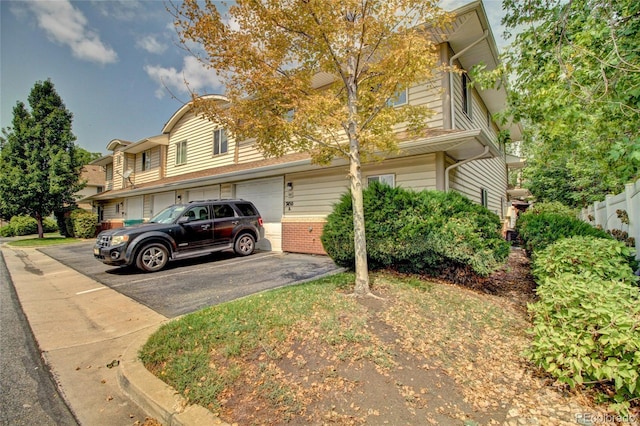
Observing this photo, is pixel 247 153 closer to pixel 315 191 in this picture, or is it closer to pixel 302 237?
pixel 315 191

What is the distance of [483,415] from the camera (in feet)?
7.11

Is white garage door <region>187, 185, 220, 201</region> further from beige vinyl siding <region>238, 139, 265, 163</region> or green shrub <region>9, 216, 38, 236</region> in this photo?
green shrub <region>9, 216, 38, 236</region>

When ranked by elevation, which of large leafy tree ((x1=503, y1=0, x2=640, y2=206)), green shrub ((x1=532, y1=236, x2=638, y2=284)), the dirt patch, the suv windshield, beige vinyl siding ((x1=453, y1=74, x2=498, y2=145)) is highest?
beige vinyl siding ((x1=453, y1=74, x2=498, y2=145))

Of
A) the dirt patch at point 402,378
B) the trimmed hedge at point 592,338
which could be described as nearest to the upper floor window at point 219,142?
the dirt patch at point 402,378

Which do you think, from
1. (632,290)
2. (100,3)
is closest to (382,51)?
(632,290)

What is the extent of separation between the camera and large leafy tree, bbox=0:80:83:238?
60.0ft

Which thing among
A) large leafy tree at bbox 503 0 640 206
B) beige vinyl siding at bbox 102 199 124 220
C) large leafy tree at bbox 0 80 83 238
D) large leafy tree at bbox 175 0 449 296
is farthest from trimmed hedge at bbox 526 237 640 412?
beige vinyl siding at bbox 102 199 124 220

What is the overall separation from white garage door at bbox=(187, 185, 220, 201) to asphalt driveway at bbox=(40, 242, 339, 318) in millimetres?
4598

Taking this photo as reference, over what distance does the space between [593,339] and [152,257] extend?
876 cm

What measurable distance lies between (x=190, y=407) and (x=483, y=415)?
230 cm

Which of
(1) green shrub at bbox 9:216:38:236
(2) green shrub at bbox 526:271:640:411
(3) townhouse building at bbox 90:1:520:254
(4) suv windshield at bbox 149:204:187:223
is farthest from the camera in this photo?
(1) green shrub at bbox 9:216:38:236

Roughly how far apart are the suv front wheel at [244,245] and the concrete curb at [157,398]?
22.0 feet

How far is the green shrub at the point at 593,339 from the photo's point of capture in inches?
79.0

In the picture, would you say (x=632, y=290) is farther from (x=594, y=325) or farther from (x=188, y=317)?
(x=188, y=317)
